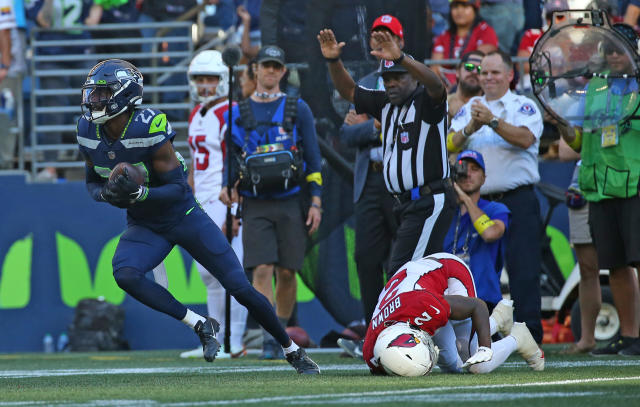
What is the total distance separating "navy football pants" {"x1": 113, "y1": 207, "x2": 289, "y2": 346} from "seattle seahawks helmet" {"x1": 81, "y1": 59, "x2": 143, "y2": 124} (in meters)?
0.70

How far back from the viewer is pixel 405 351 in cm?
595

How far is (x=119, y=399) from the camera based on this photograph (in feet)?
16.4

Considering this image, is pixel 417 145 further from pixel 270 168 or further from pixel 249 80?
pixel 249 80

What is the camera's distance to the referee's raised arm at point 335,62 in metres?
7.22

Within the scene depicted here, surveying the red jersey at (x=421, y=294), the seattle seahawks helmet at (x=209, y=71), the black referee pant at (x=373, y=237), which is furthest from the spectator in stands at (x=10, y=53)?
the red jersey at (x=421, y=294)

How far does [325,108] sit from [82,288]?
3.09 m

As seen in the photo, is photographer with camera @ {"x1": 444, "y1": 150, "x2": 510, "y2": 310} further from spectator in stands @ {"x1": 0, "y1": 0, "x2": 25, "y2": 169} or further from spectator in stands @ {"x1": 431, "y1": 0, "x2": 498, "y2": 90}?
spectator in stands @ {"x1": 0, "y1": 0, "x2": 25, "y2": 169}

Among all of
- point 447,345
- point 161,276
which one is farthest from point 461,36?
point 447,345

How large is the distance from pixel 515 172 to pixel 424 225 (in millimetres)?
1731

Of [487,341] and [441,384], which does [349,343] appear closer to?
[487,341]

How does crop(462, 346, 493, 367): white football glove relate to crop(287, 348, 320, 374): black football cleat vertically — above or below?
above

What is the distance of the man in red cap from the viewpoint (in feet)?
26.8

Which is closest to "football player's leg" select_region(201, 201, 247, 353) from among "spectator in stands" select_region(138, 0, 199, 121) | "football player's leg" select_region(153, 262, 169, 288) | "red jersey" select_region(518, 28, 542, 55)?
"football player's leg" select_region(153, 262, 169, 288)

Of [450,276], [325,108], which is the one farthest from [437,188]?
[325,108]
